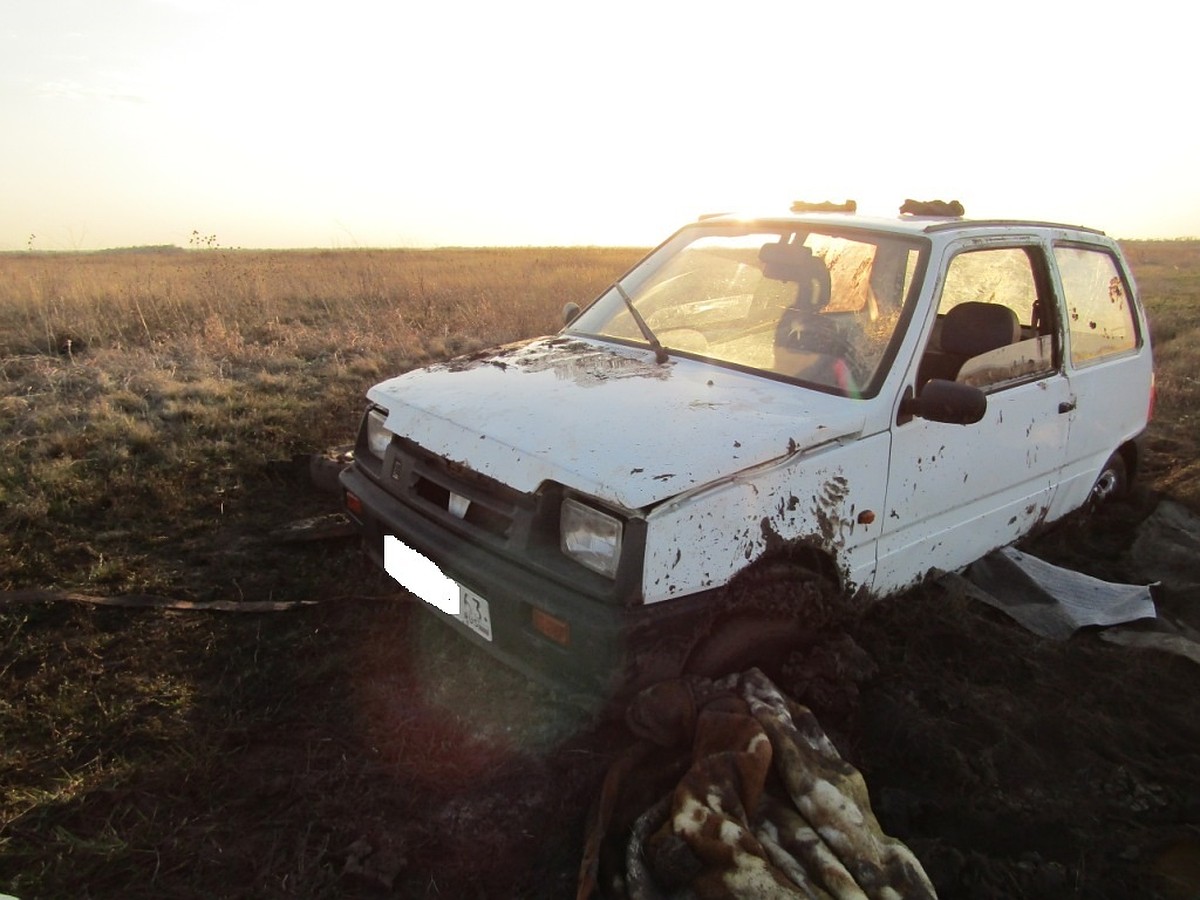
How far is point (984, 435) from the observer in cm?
322

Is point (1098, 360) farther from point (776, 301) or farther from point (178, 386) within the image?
point (178, 386)

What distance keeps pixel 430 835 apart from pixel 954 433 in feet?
7.42

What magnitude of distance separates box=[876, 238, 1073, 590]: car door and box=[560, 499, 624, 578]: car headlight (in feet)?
3.69

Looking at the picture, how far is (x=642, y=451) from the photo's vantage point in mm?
2334

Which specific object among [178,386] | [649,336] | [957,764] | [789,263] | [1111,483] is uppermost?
[789,263]

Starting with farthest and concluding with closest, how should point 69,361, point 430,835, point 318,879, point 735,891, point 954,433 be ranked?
point 69,361
point 954,433
point 430,835
point 318,879
point 735,891

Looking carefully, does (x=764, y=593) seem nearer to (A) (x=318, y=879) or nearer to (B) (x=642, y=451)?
(B) (x=642, y=451)

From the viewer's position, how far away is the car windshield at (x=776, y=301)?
2.98m

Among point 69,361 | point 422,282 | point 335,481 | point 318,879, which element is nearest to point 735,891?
point 318,879

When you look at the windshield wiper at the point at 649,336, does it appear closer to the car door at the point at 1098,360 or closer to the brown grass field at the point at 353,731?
the brown grass field at the point at 353,731

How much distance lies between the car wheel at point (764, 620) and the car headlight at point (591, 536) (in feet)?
1.14

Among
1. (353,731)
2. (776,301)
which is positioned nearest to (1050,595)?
(776,301)

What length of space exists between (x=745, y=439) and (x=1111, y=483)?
10.4ft

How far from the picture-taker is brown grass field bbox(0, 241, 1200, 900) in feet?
7.06
